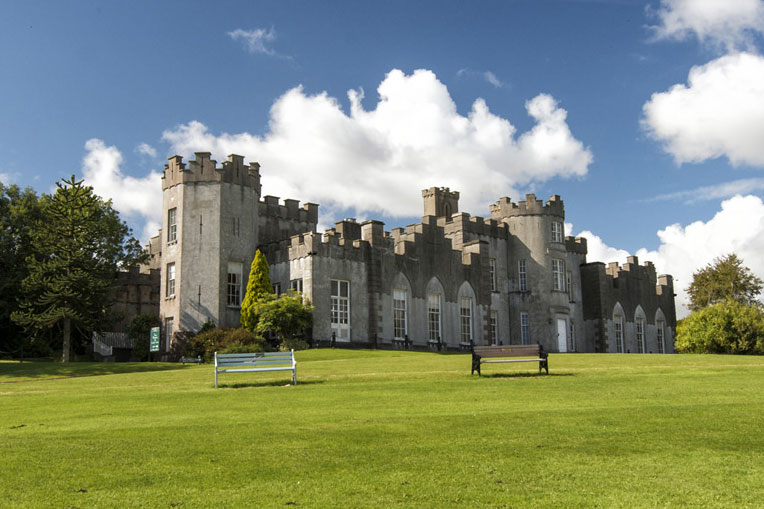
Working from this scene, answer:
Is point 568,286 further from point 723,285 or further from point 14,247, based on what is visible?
point 14,247

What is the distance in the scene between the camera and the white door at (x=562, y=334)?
50.0 metres

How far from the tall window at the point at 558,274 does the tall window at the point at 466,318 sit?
24.5 feet

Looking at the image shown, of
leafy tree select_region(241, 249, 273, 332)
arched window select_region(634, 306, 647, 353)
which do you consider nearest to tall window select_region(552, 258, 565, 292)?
arched window select_region(634, 306, 647, 353)

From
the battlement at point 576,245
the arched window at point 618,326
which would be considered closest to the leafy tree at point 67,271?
the battlement at point 576,245

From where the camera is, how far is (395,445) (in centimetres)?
995

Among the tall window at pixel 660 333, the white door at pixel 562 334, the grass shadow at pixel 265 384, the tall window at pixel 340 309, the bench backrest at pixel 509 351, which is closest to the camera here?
the grass shadow at pixel 265 384

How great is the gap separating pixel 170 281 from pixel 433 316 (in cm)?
1493

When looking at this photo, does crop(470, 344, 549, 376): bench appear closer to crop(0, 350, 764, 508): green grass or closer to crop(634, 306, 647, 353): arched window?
crop(0, 350, 764, 508): green grass

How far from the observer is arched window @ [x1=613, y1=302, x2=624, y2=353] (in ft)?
178

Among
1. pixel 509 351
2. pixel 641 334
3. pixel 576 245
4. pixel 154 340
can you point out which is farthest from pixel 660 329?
pixel 509 351

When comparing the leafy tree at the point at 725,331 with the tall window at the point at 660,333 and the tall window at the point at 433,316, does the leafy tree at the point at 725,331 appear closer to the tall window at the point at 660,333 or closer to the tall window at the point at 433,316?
the tall window at the point at 433,316

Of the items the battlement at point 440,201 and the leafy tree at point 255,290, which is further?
the battlement at point 440,201

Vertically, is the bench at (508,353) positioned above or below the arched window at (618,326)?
below

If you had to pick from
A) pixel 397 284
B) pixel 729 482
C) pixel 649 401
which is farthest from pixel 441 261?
pixel 729 482
